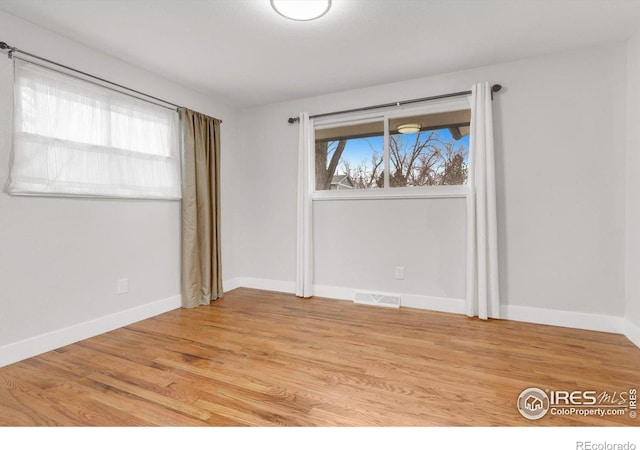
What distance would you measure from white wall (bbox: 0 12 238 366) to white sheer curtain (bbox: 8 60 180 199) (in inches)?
3.3

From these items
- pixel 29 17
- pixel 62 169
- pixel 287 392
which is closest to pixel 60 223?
pixel 62 169

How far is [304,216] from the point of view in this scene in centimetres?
389

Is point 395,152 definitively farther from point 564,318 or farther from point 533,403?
point 533,403

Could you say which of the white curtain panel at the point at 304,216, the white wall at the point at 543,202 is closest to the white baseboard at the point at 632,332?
the white wall at the point at 543,202

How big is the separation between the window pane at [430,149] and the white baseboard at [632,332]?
175 centimetres

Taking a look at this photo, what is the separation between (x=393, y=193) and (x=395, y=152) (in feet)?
1.54

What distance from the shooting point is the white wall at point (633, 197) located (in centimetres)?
245

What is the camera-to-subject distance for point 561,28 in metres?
2.43

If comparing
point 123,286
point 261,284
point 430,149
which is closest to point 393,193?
point 430,149

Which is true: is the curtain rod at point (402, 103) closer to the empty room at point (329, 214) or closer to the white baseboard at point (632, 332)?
the empty room at point (329, 214)

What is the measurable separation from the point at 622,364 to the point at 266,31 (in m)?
3.43

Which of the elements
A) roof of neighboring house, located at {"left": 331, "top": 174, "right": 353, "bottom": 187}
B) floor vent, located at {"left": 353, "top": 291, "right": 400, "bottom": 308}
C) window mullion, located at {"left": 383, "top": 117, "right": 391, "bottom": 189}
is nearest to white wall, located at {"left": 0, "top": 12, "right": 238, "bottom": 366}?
roof of neighboring house, located at {"left": 331, "top": 174, "right": 353, "bottom": 187}

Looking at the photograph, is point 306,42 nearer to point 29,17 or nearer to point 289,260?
point 29,17

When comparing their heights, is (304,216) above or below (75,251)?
above
